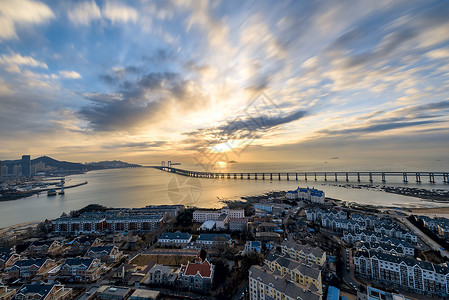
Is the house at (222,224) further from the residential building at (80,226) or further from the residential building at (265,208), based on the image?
the residential building at (80,226)

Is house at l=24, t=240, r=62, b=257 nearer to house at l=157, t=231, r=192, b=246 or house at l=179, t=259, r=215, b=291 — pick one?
house at l=157, t=231, r=192, b=246

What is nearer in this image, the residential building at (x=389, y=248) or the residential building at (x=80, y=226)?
the residential building at (x=389, y=248)

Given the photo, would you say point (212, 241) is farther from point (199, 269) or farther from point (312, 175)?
point (312, 175)

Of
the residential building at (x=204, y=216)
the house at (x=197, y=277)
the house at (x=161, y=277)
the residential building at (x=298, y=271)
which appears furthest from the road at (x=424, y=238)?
the residential building at (x=204, y=216)

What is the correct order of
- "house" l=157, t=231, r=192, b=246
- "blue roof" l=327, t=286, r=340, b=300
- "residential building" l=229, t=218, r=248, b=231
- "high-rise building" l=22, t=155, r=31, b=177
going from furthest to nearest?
"high-rise building" l=22, t=155, r=31, b=177 < "residential building" l=229, t=218, r=248, b=231 < "house" l=157, t=231, r=192, b=246 < "blue roof" l=327, t=286, r=340, b=300

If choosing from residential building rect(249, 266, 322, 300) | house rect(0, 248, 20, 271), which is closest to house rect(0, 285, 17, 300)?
house rect(0, 248, 20, 271)

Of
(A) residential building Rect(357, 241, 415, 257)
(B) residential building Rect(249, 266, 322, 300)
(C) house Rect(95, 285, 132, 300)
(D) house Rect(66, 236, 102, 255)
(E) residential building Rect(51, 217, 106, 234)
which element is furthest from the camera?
(E) residential building Rect(51, 217, 106, 234)

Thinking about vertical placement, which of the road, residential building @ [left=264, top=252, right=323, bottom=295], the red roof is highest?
residential building @ [left=264, top=252, right=323, bottom=295]
